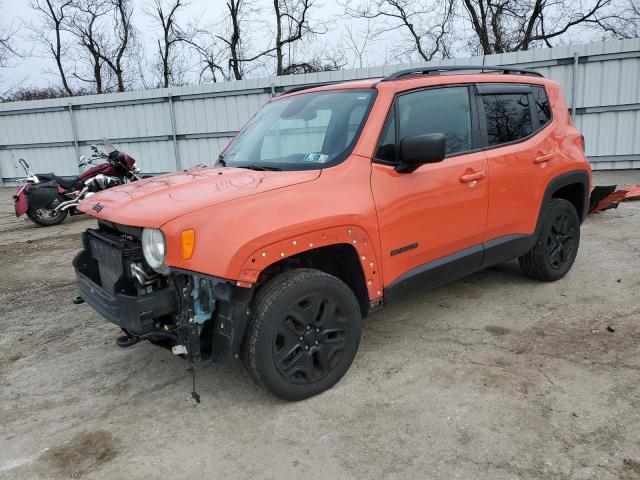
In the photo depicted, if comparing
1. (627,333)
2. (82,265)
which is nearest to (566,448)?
(627,333)

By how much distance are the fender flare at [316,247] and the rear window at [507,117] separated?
1.58 meters

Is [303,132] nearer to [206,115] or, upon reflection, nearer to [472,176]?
[472,176]

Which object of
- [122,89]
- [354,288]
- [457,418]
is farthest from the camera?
[122,89]

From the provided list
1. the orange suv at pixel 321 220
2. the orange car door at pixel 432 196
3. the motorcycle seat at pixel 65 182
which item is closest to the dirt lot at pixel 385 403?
the orange suv at pixel 321 220

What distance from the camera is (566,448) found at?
2.55 meters

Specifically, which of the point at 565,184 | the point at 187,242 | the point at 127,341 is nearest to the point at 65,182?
the point at 127,341

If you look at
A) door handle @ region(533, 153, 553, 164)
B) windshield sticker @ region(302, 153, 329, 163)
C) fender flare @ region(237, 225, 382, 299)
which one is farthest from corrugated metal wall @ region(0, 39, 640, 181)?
fender flare @ region(237, 225, 382, 299)

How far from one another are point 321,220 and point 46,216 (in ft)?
27.7

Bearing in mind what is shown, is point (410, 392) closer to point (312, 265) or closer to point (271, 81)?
point (312, 265)

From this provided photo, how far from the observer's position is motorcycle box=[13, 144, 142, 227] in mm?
9391

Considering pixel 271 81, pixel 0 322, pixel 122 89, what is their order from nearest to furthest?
pixel 0 322 < pixel 271 81 < pixel 122 89

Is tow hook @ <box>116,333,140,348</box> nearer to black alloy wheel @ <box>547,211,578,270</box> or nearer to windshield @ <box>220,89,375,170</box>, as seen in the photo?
windshield @ <box>220,89,375,170</box>

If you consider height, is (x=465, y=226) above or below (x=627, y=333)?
above

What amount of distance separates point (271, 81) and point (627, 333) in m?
11.2
